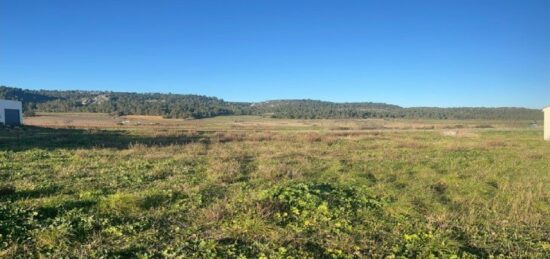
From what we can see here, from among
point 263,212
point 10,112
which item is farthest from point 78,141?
point 10,112

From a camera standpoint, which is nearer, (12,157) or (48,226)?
(48,226)

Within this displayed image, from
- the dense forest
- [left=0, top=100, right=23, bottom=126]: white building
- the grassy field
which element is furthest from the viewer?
the dense forest

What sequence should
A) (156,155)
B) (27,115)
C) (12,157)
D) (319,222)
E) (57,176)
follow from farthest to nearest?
1. (27,115)
2. (156,155)
3. (12,157)
4. (57,176)
5. (319,222)

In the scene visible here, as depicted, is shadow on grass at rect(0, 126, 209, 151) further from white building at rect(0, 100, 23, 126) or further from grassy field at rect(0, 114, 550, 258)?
white building at rect(0, 100, 23, 126)

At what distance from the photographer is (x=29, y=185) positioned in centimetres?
1178

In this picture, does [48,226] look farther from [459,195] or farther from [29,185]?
[459,195]

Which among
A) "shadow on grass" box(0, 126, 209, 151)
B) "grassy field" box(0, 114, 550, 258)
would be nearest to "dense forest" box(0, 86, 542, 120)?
"shadow on grass" box(0, 126, 209, 151)

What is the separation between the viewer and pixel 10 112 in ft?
187

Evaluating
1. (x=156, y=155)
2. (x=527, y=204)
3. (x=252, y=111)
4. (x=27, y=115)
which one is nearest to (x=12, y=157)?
(x=156, y=155)

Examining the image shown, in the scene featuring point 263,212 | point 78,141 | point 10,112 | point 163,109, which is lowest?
point 78,141

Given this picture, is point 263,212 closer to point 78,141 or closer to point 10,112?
point 78,141

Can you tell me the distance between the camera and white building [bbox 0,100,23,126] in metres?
55.2

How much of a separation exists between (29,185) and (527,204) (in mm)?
12498

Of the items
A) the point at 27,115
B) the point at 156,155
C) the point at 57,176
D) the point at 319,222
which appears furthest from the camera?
the point at 27,115
